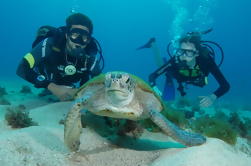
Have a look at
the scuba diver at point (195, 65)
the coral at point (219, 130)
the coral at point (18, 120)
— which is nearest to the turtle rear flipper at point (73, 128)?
the coral at point (18, 120)

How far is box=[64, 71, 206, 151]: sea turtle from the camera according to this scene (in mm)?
4031

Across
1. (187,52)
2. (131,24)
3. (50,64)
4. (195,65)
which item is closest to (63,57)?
(50,64)

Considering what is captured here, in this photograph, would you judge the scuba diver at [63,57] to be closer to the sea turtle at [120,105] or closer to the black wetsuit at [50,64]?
the black wetsuit at [50,64]

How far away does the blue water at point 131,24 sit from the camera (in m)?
111

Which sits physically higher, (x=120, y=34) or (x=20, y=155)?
(x=120, y=34)

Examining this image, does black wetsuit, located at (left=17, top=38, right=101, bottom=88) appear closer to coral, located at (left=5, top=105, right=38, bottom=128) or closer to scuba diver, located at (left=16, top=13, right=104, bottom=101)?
scuba diver, located at (left=16, top=13, right=104, bottom=101)

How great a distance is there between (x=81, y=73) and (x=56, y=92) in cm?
98

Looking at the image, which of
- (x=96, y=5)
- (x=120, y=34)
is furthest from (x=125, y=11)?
(x=120, y=34)

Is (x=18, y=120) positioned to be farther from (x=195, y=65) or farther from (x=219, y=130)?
(x=195, y=65)

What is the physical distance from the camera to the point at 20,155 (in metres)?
3.66

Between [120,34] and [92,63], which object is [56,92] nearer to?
[92,63]

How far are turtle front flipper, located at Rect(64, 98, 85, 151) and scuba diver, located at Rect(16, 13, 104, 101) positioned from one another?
9.61 feet

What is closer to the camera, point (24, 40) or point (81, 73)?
point (81, 73)

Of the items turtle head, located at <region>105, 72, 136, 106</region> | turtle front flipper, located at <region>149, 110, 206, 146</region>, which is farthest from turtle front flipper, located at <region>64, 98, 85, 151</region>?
turtle front flipper, located at <region>149, 110, 206, 146</region>
